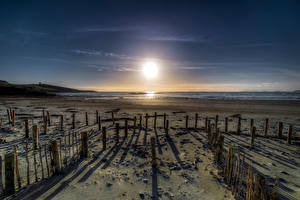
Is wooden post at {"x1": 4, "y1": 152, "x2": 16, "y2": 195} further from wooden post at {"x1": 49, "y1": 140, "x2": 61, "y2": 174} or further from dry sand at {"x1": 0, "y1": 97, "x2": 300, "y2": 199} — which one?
wooden post at {"x1": 49, "y1": 140, "x2": 61, "y2": 174}

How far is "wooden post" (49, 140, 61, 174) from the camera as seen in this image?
449 centimetres

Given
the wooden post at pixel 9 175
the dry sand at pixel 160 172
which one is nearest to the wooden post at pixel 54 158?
the dry sand at pixel 160 172

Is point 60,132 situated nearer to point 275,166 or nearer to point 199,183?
point 199,183

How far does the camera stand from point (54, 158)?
449 centimetres

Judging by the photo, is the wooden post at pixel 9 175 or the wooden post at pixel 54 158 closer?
the wooden post at pixel 9 175

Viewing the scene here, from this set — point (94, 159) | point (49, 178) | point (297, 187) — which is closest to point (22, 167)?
point (49, 178)

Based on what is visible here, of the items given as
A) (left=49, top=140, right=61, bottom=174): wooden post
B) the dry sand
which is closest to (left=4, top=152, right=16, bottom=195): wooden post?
the dry sand

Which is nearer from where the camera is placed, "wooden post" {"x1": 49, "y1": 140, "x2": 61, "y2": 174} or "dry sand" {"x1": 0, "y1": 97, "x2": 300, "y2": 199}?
"dry sand" {"x1": 0, "y1": 97, "x2": 300, "y2": 199}

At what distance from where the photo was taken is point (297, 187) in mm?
4359

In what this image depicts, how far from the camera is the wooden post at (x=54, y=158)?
4488 millimetres

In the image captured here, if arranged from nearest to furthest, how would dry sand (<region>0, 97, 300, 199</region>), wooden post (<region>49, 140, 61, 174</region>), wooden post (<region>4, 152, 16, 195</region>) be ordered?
1. wooden post (<region>4, 152, 16, 195</region>)
2. dry sand (<region>0, 97, 300, 199</region>)
3. wooden post (<region>49, 140, 61, 174</region>)

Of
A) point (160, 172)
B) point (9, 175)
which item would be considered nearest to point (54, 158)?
point (9, 175)

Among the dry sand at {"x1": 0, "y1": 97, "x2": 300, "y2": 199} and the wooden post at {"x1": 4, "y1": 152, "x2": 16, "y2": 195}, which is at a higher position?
the wooden post at {"x1": 4, "y1": 152, "x2": 16, "y2": 195}

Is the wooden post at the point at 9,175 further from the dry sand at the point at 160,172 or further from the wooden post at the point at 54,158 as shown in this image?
the wooden post at the point at 54,158
